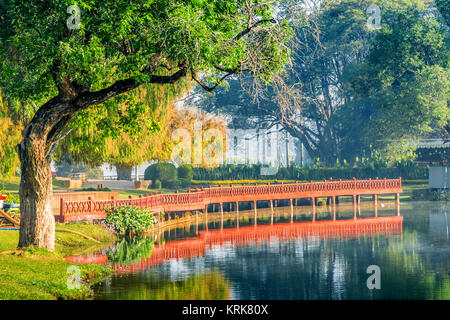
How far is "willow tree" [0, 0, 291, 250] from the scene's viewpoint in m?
21.2

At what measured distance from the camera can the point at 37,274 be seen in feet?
67.5

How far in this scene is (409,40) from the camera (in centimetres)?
5588

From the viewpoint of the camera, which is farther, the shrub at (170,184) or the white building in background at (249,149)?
the white building in background at (249,149)

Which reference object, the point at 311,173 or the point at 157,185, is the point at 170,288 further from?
the point at 311,173

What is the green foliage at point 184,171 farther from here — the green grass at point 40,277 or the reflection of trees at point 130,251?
the green grass at point 40,277

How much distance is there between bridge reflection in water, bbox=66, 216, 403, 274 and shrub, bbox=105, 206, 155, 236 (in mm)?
2335

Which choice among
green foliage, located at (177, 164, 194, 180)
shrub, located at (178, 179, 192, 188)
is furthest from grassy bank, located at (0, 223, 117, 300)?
green foliage, located at (177, 164, 194, 180)

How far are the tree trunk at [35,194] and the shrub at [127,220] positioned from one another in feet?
34.9

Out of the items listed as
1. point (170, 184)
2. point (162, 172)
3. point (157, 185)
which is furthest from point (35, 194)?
point (170, 184)

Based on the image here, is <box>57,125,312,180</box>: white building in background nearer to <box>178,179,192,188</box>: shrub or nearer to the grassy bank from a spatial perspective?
<box>178,179,192,188</box>: shrub

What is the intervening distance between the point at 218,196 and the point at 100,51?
88.3ft

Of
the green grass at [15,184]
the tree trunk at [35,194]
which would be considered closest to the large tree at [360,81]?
the green grass at [15,184]

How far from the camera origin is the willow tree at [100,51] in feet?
69.6

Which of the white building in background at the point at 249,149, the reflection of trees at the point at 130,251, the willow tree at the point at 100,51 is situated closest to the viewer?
the willow tree at the point at 100,51
